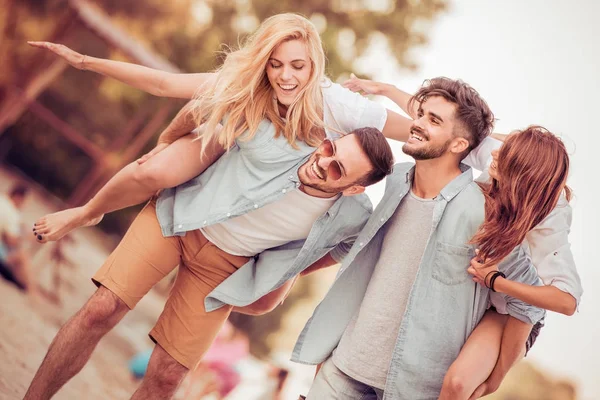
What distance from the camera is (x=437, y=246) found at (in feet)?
7.30

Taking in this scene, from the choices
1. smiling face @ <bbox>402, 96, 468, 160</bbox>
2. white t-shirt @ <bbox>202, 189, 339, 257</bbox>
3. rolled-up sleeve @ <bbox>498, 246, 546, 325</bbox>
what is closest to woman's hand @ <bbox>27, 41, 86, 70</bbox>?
white t-shirt @ <bbox>202, 189, 339, 257</bbox>

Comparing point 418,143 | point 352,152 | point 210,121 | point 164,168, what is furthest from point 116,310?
point 418,143

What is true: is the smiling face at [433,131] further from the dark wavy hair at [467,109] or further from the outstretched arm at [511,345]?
the outstretched arm at [511,345]

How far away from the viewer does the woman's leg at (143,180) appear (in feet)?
8.23

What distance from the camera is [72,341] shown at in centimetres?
246

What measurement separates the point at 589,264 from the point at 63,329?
2.44 meters

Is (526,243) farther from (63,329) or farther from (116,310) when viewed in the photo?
(63,329)

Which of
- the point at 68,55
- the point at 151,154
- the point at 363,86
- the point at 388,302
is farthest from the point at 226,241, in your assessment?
the point at 68,55

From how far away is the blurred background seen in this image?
3586 millimetres

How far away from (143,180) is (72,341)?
1.91ft

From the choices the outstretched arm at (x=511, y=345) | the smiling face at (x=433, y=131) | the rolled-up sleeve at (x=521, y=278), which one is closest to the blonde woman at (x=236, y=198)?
the smiling face at (x=433, y=131)

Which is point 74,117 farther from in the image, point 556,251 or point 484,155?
point 556,251

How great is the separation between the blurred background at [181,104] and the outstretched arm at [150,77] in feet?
4.67

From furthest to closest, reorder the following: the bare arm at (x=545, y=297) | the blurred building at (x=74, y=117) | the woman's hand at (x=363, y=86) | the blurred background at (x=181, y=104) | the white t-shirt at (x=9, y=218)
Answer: the blurred building at (x=74, y=117), the white t-shirt at (x=9, y=218), the blurred background at (x=181, y=104), the woman's hand at (x=363, y=86), the bare arm at (x=545, y=297)
